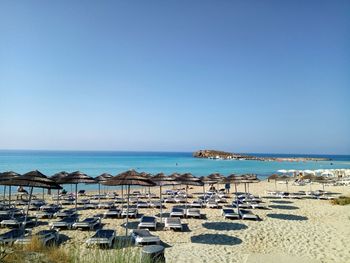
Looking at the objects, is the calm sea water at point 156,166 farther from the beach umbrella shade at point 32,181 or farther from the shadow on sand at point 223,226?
the beach umbrella shade at point 32,181

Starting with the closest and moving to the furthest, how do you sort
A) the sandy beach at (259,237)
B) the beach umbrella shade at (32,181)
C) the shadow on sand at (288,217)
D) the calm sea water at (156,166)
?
the sandy beach at (259,237) < the beach umbrella shade at (32,181) < the shadow on sand at (288,217) < the calm sea water at (156,166)

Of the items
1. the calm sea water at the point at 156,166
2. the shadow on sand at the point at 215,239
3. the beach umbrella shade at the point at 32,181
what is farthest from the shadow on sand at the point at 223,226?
the calm sea water at the point at 156,166

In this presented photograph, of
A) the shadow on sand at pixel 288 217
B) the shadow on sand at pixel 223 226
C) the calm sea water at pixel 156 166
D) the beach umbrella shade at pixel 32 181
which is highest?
the beach umbrella shade at pixel 32 181

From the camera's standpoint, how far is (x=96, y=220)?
38.2 ft

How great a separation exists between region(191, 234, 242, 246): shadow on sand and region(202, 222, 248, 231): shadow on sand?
1.03 metres

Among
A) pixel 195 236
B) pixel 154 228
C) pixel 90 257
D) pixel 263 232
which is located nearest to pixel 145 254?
pixel 90 257

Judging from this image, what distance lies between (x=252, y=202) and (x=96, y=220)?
943cm

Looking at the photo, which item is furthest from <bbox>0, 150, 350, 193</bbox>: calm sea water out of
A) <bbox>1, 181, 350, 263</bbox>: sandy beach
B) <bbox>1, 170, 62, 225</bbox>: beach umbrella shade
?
<bbox>1, 170, 62, 225</bbox>: beach umbrella shade

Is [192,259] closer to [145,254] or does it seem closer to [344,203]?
[145,254]

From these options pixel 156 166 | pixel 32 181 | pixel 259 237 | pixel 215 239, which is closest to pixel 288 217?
pixel 259 237

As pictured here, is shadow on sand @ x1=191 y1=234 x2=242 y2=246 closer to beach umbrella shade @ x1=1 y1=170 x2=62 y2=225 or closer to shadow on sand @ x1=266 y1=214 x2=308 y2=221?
shadow on sand @ x1=266 y1=214 x2=308 y2=221

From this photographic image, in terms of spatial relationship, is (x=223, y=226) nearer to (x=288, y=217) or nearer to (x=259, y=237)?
(x=259, y=237)

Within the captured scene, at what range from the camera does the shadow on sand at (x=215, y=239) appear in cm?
923

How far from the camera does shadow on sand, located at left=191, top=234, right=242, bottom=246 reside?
923 cm
